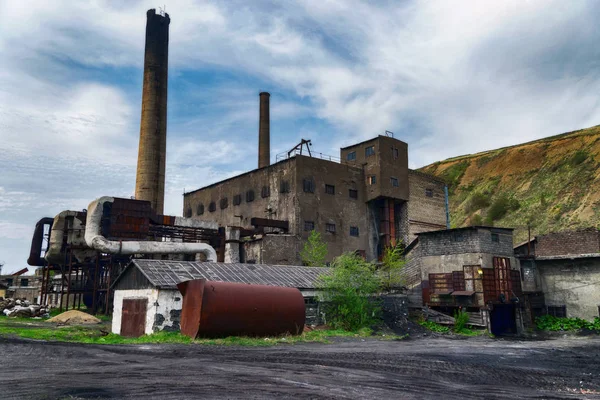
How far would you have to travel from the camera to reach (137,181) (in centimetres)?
3962

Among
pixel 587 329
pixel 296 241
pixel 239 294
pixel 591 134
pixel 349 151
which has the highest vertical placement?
pixel 591 134

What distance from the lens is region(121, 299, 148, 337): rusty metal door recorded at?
20.3m

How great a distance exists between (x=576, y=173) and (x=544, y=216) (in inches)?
336

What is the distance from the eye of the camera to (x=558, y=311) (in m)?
30.6

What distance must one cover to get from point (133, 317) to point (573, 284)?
83.2 ft

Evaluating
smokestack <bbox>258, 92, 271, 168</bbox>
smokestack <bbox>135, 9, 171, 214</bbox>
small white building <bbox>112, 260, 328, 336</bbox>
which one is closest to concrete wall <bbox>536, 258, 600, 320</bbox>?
small white building <bbox>112, 260, 328, 336</bbox>

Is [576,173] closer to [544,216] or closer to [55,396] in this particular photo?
[544,216]

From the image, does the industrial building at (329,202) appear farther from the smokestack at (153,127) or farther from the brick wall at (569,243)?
the brick wall at (569,243)

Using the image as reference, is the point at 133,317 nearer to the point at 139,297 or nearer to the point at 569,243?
the point at 139,297

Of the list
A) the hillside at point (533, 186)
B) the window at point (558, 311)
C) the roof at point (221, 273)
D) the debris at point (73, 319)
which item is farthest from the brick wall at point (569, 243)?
the debris at point (73, 319)

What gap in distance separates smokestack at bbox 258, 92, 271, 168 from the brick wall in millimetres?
25356

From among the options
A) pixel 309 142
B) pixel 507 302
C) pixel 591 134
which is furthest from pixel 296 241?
pixel 591 134

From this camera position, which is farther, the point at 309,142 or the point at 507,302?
the point at 309,142

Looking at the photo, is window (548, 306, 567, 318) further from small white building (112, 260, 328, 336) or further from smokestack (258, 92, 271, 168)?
smokestack (258, 92, 271, 168)
